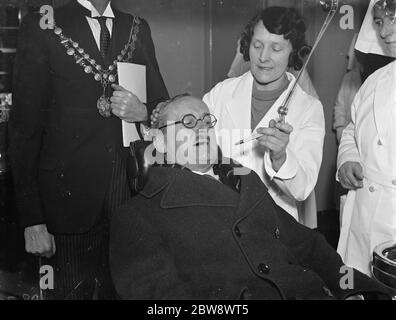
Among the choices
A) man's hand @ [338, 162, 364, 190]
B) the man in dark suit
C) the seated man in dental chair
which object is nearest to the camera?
the seated man in dental chair

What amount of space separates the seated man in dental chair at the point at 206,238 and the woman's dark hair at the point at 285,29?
0.24m

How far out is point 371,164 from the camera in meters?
1.21

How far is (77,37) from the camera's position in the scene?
115 centimetres

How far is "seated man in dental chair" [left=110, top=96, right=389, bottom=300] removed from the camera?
3.34 feet

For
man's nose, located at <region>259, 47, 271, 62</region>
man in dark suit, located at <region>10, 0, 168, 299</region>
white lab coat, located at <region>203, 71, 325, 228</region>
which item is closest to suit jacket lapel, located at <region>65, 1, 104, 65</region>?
man in dark suit, located at <region>10, 0, 168, 299</region>

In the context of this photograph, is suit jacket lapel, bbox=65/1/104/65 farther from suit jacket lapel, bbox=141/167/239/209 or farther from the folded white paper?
suit jacket lapel, bbox=141/167/239/209

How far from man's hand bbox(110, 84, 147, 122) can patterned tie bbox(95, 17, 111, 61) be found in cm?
8

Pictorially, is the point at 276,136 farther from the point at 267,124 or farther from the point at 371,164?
→ the point at 371,164

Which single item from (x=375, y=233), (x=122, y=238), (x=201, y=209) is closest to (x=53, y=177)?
(x=122, y=238)

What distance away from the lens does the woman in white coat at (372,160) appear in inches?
46.7

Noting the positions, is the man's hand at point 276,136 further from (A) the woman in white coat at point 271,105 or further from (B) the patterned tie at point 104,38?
(B) the patterned tie at point 104,38

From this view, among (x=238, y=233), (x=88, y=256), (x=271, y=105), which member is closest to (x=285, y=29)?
(x=271, y=105)

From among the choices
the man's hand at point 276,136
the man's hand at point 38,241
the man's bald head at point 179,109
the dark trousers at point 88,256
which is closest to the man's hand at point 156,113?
the man's bald head at point 179,109
